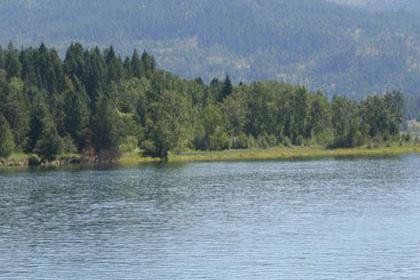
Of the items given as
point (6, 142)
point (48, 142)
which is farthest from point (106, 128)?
point (6, 142)

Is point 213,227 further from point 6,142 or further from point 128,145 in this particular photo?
point 128,145

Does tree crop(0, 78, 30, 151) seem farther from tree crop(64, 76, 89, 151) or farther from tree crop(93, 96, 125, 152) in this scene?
tree crop(93, 96, 125, 152)

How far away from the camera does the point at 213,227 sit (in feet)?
263

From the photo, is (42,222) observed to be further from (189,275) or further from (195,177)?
(195,177)

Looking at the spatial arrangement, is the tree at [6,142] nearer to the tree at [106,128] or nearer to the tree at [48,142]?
the tree at [48,142]

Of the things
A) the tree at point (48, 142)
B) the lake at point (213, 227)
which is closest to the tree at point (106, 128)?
the tree at point (48, 142)

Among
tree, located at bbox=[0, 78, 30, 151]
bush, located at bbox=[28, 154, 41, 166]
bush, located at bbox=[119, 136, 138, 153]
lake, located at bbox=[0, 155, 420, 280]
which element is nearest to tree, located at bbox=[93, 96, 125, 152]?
bush, located at bbox=[119, 136, 138, 153]

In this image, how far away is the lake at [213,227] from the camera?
62.6m

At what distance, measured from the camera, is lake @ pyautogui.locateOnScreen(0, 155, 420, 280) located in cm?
6259

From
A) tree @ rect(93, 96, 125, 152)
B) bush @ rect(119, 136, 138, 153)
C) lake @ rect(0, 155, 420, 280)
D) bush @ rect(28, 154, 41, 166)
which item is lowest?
lake @ rect(0, 155, 420, 280)

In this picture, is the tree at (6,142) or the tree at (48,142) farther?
the tree at (48,142)

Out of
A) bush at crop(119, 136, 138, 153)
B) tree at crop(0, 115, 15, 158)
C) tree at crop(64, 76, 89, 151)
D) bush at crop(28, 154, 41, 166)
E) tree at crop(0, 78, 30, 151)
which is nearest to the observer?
tree at crop(0, 115, 15, 158)

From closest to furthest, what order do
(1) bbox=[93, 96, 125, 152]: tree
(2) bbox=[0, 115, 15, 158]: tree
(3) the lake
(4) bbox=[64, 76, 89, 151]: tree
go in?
(3) the lake
(2) bbox=[0, 115, 15, 158]: tree
(1) bbox=[93, 96, 125, 152]: tree
(4) bbox=[64, 76, 89, 151]: tree

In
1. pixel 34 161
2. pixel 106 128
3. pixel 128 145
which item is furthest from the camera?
pixel 128 145
